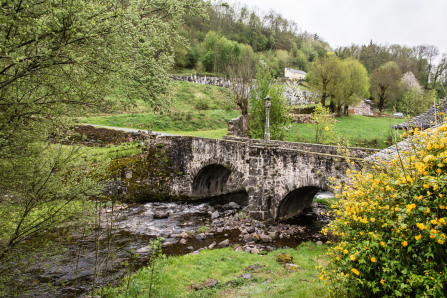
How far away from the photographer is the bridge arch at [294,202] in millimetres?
15992

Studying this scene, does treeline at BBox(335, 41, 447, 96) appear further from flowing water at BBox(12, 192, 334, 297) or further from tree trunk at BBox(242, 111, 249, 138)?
flowing water at BBox(12, 192, 334, 297)

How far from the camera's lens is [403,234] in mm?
3965

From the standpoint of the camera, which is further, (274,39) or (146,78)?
(274,39)

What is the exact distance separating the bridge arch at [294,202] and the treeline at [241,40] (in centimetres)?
3891

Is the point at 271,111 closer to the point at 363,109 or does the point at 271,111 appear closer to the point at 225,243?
the point at 225,243

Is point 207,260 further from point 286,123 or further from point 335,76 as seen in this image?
point 335,76

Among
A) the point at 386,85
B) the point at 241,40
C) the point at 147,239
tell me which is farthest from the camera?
the point at 241,40

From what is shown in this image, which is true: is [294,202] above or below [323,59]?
below

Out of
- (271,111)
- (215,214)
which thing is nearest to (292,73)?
(271,111)

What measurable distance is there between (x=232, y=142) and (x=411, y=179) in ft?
48.0

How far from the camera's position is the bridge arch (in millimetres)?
15992

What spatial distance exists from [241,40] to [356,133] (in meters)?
51.7

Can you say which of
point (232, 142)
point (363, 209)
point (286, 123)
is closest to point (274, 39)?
point (286, 123)

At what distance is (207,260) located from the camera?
35.4 feet
